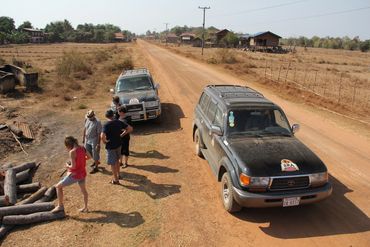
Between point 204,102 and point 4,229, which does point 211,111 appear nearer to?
point 204,102

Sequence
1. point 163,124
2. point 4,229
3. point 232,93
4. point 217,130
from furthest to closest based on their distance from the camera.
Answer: point 163,124 < point 232,93 < point 217,130 < point 4,229

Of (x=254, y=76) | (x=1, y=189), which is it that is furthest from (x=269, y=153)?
(x=254, y=76)

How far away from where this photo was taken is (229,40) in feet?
296

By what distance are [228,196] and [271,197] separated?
3.21ft

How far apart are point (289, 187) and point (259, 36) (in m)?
76.0

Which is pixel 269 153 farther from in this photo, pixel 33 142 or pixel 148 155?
pixel 33 142

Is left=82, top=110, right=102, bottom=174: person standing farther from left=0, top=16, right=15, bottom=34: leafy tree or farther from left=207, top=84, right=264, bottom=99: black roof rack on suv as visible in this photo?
left=0, top=16, right=15, bottom=34: leafy tree

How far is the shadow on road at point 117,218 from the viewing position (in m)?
6.73

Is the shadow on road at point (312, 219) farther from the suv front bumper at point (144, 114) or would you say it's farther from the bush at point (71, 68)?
the bush at point (71, 68)

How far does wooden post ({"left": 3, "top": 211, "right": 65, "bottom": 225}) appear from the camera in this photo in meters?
6.72

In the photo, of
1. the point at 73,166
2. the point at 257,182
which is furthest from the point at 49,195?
the point at 257,182

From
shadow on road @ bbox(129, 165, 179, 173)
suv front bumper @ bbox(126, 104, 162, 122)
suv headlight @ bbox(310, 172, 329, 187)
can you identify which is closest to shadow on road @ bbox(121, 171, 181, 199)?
shadow on road @ bbox(129, 165, 179, 173)

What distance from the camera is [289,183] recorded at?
628 cm

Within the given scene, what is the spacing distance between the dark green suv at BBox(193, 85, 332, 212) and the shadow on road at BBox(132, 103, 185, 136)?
445 centimetres
